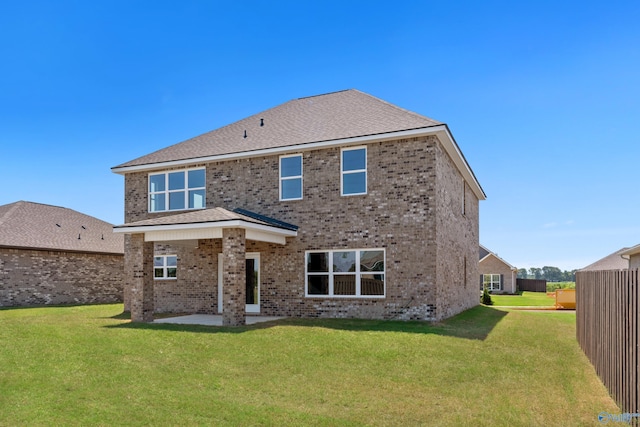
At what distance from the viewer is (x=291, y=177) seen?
56.9ft

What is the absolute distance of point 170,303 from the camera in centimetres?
1934

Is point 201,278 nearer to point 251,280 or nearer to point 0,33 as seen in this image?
point 251,280

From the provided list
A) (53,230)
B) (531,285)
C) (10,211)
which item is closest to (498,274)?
(531,285)

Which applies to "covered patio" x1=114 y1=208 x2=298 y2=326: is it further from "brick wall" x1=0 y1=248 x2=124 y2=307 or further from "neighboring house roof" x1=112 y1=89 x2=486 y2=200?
"brick wall" x1=0 y1=248 x2=124 y2=307

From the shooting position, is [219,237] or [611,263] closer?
[219,237]

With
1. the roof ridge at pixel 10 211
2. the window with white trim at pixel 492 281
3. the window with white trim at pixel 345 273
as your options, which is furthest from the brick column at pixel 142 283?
the window with white trim at pixel 492 281

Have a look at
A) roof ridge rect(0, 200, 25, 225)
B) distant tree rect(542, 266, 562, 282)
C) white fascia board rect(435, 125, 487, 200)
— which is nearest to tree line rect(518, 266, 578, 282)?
distant tree rect(542, 266, 562, 282)

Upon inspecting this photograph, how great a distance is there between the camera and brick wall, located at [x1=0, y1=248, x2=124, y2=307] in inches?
917

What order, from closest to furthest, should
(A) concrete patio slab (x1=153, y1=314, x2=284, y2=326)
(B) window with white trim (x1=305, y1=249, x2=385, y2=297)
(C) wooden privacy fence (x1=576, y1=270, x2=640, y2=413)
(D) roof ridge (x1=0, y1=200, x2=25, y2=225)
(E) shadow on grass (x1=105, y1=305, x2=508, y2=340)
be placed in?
(C) wooden privacy fence (x1=576, y1=270, x2=640, y2=413) < (E) shadow on grass (x1=105, y1=305, x2=508, y2=340) < (A) concrete patio slab (x1=153, y1=314, x2=284, y2=326) < (B) window with white trim (x1=305, y1=249, x2=385, y2=297) < (D) roof ridge (x1=0, y1=200, x2=25, y2=225)

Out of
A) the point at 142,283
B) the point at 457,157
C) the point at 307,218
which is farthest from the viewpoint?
the point at 457,157

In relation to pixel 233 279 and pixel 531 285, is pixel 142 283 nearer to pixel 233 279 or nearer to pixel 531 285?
pixel 233 279

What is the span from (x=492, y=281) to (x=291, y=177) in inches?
1501

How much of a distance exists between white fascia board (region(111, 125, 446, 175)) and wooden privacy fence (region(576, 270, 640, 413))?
22.0 feet

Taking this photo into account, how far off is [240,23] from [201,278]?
9.33 metres
